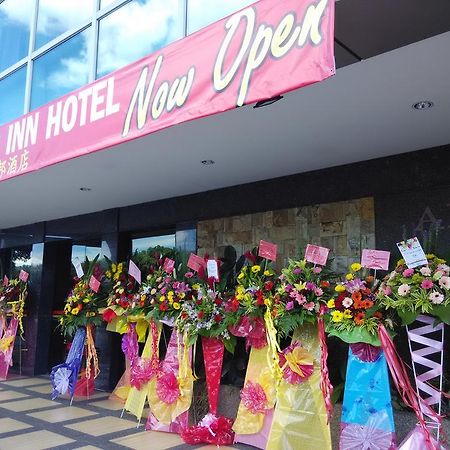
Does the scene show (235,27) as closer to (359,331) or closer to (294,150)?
(294,150)

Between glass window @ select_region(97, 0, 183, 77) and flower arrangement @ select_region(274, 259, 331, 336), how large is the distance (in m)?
2.07

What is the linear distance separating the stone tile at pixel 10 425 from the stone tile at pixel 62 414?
231 millimetres

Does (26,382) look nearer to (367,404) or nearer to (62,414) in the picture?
(62,414)

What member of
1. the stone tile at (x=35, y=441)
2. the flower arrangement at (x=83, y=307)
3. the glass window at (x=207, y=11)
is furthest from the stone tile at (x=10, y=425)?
the glass window at (x=207, y=11)

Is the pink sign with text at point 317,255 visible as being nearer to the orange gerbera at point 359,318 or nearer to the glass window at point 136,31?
the orange gerbera at point 359,318

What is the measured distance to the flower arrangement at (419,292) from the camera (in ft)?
9.55

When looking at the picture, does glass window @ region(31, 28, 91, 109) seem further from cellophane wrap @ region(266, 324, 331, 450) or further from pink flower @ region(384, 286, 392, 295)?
pink flower @ region(384, 286, 392, 295)

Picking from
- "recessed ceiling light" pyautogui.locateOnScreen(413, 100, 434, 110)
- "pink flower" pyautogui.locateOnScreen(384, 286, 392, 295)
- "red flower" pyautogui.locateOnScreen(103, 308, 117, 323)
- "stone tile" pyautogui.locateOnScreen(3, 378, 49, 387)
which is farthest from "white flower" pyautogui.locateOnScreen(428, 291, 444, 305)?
"stone tile" pyautogui.locateOnScreen(3, 378, 49, 387)

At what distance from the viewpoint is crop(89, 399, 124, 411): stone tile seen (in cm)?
511

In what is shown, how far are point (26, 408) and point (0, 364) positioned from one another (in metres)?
2.26

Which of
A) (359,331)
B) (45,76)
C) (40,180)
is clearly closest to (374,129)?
(359,331)

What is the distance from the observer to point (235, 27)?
94.7 inches

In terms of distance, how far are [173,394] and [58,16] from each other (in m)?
4.34

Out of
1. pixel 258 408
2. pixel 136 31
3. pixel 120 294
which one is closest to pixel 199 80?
pixel 136 31
